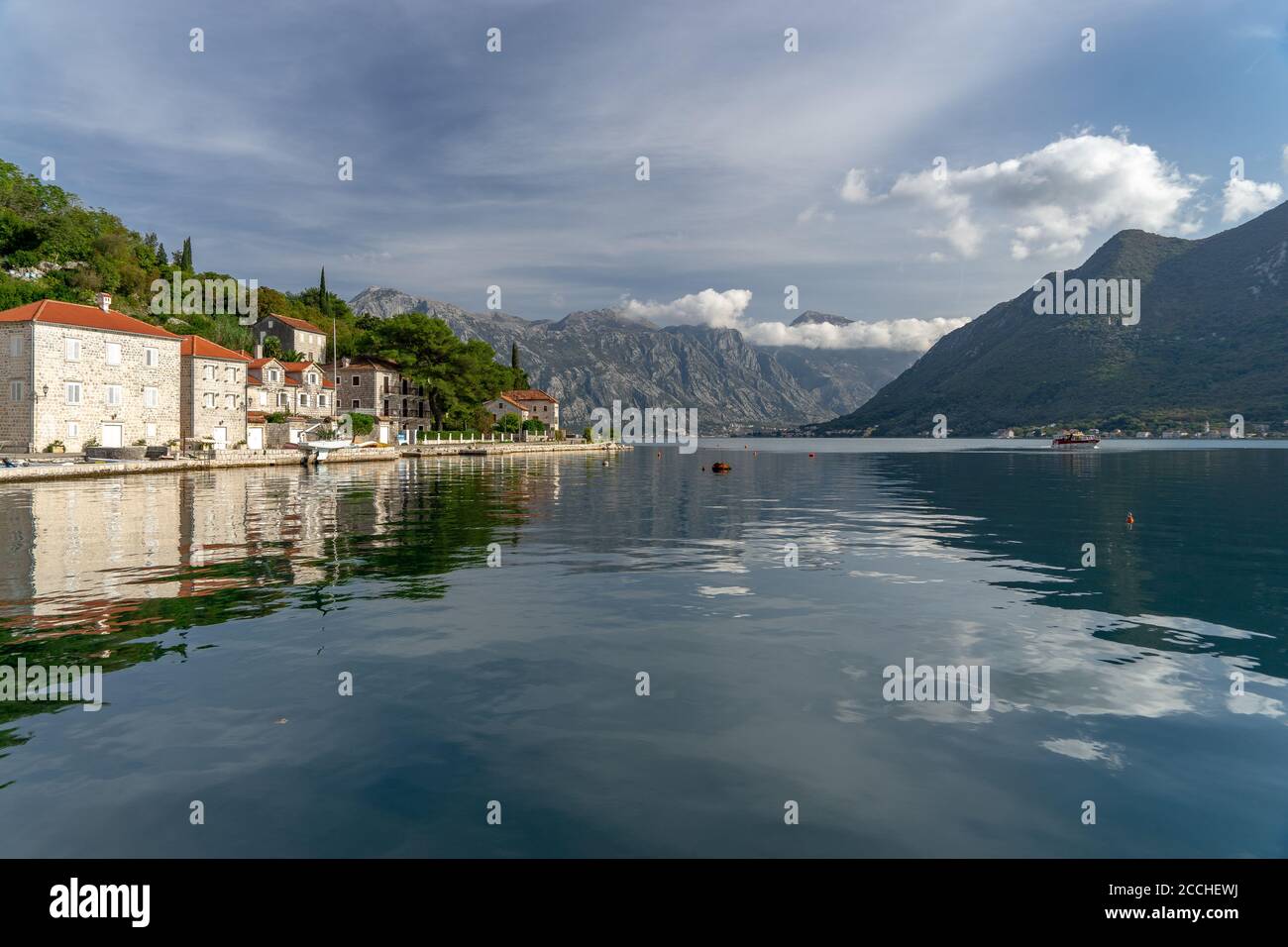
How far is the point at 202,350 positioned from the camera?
9088 cm

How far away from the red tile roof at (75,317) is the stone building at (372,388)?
45943 mm

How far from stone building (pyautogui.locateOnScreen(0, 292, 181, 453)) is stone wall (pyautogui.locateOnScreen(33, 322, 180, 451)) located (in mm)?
82

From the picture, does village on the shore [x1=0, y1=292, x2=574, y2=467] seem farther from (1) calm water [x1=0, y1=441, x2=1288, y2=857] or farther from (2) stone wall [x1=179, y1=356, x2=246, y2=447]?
(1) calm water [x1=0, y1=441, x2=1288, y2=857]

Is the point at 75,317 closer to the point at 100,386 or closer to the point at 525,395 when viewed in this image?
the point at 100,386

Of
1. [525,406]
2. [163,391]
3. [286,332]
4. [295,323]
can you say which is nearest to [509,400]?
[525,406]

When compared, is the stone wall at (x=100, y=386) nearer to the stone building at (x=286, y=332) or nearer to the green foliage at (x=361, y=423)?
the green foliage at (x=361, y=423)

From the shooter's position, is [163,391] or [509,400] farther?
[509,400]

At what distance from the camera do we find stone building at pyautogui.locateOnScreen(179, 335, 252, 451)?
3538 inches

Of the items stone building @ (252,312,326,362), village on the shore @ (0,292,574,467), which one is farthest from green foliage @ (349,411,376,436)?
stone building @ (252,312,326,362)

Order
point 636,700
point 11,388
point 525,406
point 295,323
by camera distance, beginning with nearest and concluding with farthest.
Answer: point 636,700 → point 11,388 → point 295,323 → point 525,406

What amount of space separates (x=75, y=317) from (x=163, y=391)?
458 inches
